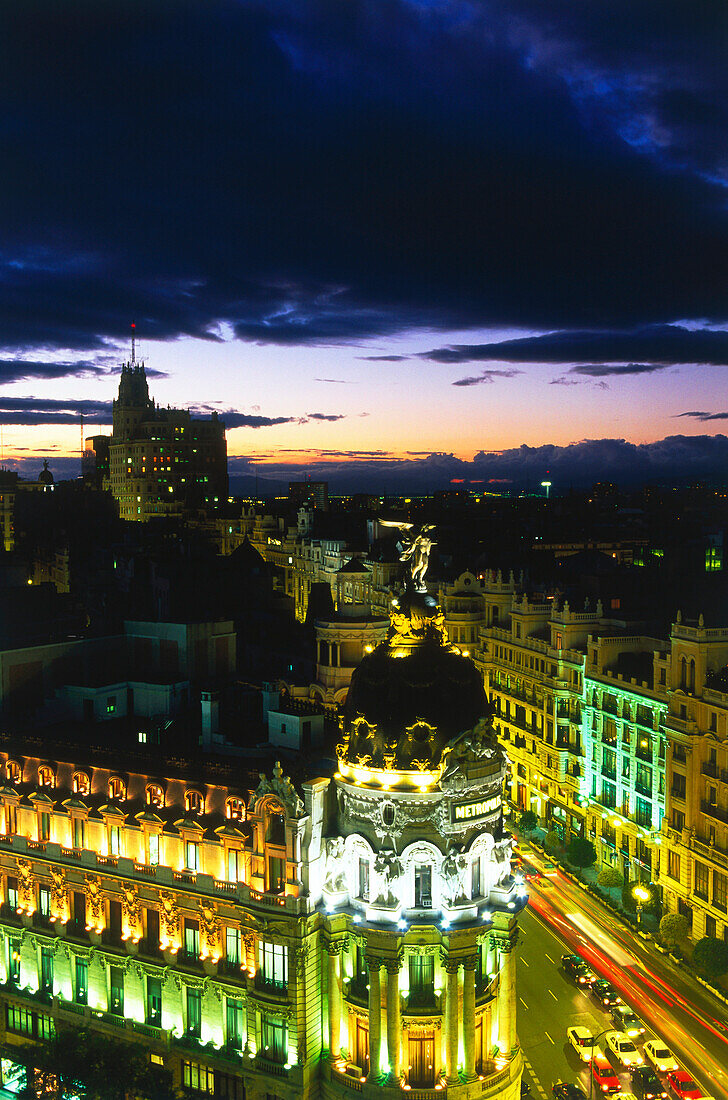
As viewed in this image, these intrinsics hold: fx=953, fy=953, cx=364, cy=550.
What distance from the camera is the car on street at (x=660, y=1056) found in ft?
184

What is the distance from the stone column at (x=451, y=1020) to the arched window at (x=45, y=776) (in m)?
26.9

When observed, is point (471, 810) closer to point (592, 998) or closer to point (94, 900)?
point (592, 998)

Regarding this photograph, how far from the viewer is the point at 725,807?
69312mm

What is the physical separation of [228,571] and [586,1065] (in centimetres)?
9914

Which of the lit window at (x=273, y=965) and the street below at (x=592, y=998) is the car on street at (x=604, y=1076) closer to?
the street below at (x=592, y=998)

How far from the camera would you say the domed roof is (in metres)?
52.1

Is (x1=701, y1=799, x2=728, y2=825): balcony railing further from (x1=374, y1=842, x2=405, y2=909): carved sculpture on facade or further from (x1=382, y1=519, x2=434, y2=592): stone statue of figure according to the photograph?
(x1=382, y1=519, x2=434, y2=592): stone statue of figure

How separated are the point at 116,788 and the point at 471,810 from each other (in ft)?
70.9

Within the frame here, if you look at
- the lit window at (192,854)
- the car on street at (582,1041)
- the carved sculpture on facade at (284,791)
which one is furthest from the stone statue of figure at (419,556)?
the car on street at (582,1041)

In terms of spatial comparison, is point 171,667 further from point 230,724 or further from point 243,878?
point 243,878

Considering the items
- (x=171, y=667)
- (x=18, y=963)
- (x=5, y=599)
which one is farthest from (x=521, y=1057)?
(x=5, y=599)

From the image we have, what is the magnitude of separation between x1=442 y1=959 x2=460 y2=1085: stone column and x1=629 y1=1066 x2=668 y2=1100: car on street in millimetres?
12372

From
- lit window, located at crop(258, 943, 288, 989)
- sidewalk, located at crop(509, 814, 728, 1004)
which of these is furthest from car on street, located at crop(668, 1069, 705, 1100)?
lit window, located at crop(258, 943, 288, 989)

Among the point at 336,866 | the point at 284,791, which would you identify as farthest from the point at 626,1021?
the point at 284,791
